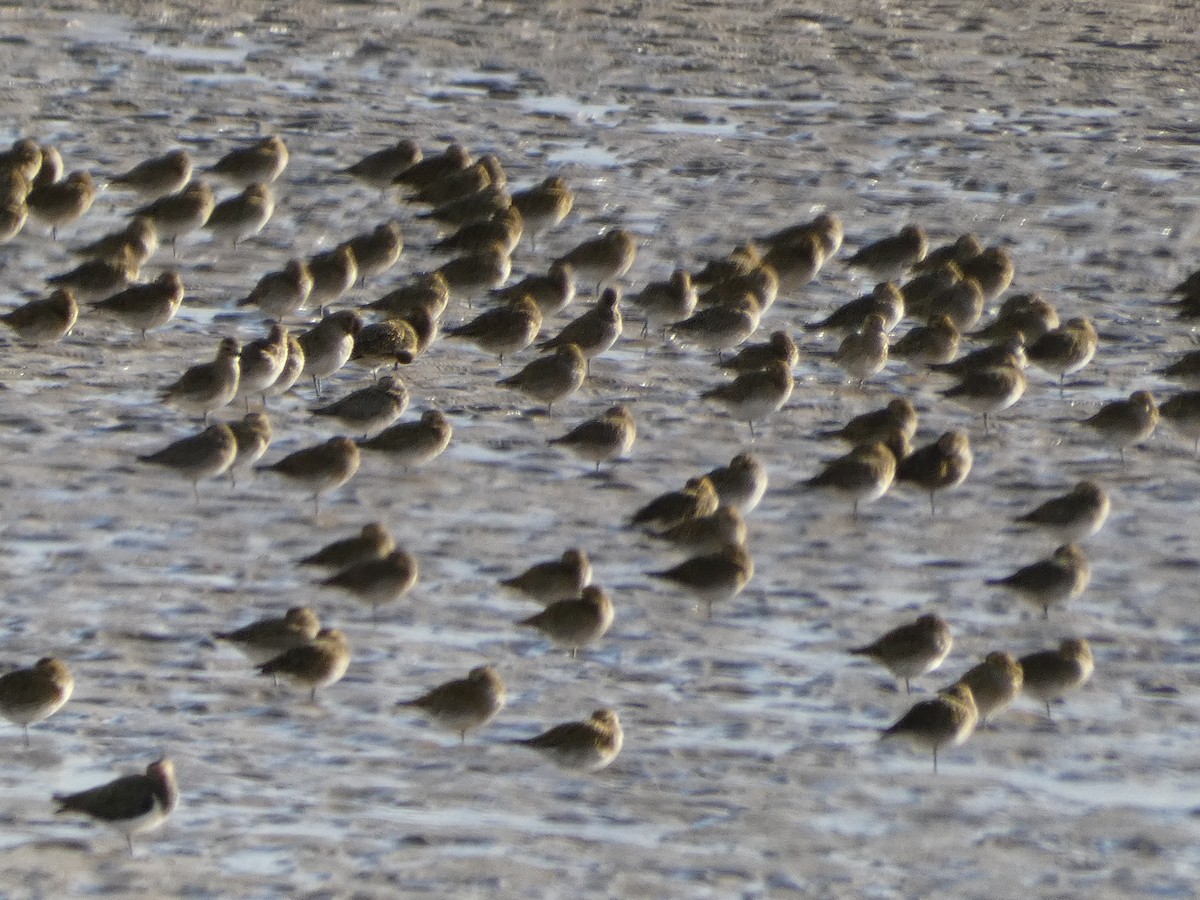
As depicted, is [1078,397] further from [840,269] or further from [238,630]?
[238,630]

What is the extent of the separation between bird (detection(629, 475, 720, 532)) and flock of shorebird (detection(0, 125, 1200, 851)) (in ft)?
0.04

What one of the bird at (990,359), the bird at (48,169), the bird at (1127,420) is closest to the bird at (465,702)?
the bird at (1127,420)

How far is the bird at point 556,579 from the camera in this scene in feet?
34.1

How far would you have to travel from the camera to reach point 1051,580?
10500 mm

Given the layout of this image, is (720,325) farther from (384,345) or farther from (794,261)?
(384,345)

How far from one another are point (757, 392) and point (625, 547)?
5.95 ft

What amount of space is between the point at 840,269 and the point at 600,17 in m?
7.43

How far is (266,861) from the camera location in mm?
8047

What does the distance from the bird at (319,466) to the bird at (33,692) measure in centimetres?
269

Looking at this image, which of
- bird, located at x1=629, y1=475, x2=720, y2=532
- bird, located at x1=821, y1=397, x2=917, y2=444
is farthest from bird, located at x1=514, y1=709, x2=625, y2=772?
bird, located at x1=821, y1=397, x2=917, y2=444

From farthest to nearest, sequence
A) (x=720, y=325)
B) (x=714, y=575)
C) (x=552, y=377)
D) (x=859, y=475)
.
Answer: (x=720, y=325) < (x=552, y=377) < (x=859, y=475) < (x=714, y=575)

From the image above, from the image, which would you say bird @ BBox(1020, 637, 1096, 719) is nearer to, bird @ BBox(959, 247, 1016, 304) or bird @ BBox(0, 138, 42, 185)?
bird @ BBox(959, 247, 1016, 304)

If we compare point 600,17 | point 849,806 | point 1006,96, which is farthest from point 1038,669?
point 600,17

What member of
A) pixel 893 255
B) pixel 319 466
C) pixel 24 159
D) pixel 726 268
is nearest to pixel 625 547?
pixel 319 466
